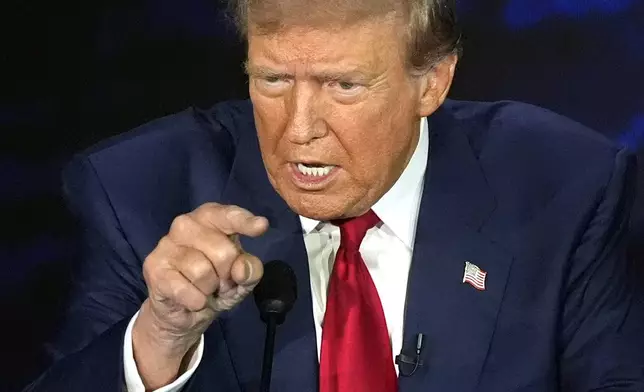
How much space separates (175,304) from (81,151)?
1.98ft

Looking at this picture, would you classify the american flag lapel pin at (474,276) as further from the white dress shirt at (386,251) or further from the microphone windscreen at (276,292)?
the microphone windscreen at (276,292)

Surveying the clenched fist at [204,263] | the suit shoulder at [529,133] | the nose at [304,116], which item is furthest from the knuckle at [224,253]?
the suit shoulder at [529,133]

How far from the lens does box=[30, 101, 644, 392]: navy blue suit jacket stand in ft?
5.79

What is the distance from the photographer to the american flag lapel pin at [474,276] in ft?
5.91

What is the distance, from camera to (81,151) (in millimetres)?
1947

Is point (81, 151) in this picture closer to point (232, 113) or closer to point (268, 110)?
point (232, 113)

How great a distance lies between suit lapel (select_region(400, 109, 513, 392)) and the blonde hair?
26 cm

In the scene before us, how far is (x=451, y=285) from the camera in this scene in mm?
1795

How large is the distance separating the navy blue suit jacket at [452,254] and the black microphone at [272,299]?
0.29 meters

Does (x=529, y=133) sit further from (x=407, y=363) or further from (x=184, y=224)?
(x=184, y=224)

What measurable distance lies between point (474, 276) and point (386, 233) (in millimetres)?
163

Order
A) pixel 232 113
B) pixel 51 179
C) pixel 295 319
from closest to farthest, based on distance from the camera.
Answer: pixel 295 319 < pixel 232 113 < pixel 51 179

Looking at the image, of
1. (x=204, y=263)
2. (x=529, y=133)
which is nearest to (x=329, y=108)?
(x=204, y=263)

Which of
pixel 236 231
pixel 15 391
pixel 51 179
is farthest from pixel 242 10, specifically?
pixel 15 391
